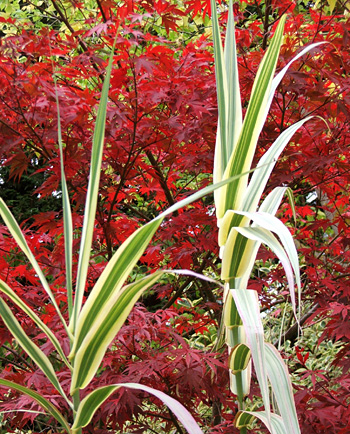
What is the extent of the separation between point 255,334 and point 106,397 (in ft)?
0.77

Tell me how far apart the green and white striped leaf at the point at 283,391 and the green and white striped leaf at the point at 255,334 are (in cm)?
6

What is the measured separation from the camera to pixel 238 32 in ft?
5.87

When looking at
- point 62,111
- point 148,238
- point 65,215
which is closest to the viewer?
point 148,238

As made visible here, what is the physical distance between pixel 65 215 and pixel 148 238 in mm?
169

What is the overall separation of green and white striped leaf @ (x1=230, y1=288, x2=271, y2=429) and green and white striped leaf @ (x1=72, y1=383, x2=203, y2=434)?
0.11 m

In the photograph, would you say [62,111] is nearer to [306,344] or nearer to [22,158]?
[22,158]

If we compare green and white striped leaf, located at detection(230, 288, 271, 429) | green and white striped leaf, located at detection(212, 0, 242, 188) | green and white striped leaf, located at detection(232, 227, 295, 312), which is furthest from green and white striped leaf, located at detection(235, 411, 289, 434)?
green and white striped leaf, located at detection(212, 0, 242, 188)

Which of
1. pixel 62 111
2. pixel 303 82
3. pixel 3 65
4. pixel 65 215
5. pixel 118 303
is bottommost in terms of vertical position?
pixel 118 303

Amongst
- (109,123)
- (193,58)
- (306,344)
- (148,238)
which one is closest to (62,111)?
(109,123)

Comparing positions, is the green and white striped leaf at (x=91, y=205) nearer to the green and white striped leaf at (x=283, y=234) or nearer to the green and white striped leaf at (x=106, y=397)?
the green and white striped leaf at (x=106, y=397)

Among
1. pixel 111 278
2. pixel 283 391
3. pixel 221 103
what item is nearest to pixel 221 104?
pixel 221 103

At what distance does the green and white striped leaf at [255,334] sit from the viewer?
0.72 meters

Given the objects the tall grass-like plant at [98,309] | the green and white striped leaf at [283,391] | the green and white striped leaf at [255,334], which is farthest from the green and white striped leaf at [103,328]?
the green and white striped leaf at [283,391]

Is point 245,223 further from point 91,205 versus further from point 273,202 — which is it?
point 91,205
